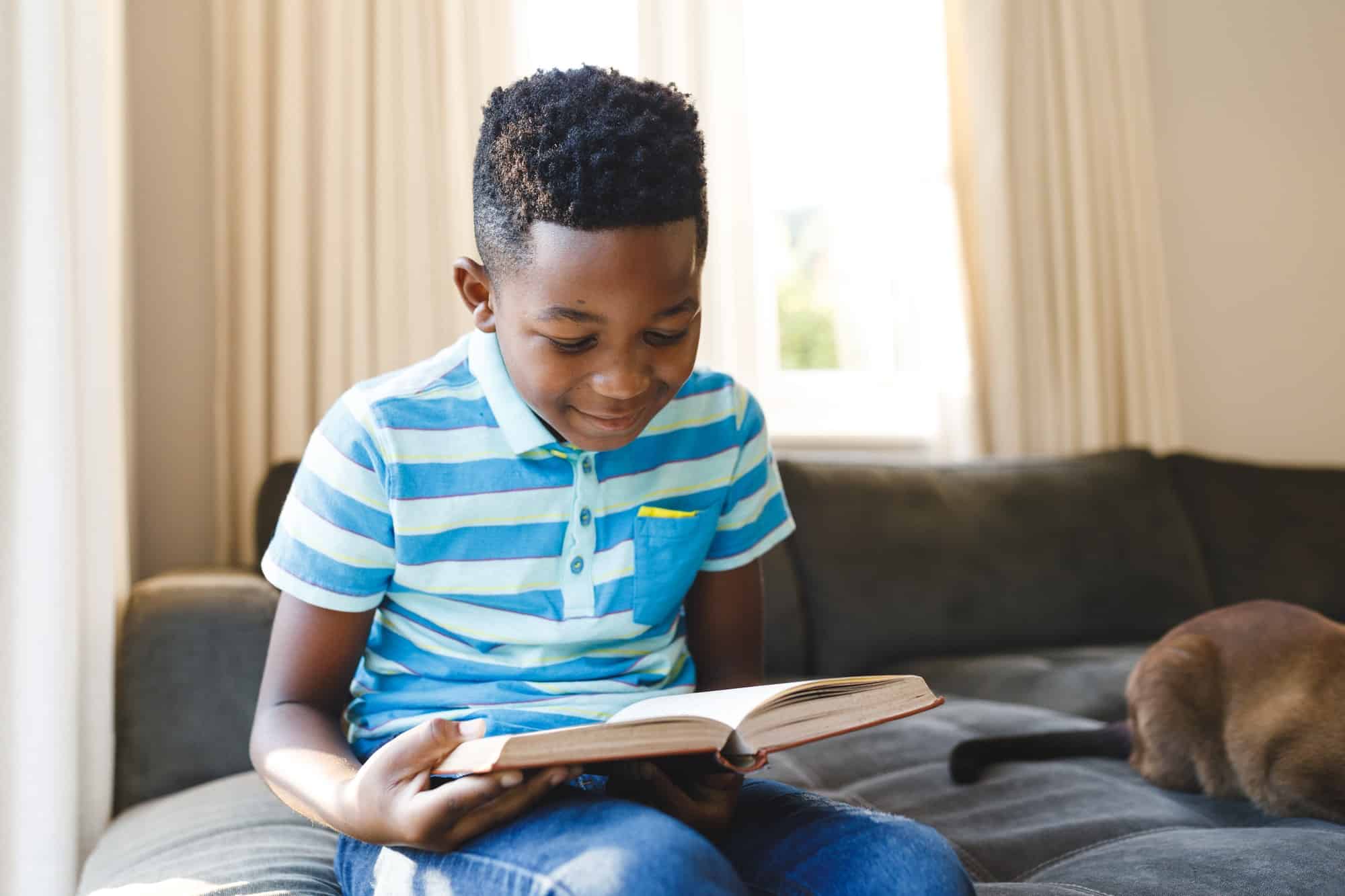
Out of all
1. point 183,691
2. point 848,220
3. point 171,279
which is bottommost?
point 183,691

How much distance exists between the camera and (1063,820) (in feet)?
4.30

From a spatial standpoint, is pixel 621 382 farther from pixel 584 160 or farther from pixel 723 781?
pixel 723 781

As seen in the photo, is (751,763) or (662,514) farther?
(662,514)

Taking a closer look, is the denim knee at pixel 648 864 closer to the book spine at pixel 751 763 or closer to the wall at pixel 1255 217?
the book spine at pixel 751 763

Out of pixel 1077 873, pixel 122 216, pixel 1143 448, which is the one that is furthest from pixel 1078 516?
pixel 122 216

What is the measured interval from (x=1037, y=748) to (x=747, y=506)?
2.09 feet

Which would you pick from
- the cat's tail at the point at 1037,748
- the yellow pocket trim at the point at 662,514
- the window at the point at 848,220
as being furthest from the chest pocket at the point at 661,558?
the window at the point at 848,220

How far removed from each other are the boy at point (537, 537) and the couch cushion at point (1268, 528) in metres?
1.84

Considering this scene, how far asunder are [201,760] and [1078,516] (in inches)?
70.6

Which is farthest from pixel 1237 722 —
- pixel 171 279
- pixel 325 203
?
pixel 171 279

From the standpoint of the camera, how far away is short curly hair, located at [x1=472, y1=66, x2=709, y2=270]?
35.7 inches

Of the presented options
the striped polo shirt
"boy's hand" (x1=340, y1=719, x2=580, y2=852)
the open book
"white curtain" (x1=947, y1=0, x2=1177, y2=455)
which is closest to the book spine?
the open book

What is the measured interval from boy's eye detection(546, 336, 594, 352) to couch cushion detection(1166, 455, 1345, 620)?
209cm

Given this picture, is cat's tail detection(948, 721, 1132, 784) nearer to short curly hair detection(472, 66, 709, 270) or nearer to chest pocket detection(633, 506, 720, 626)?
chest pocket detection(633, 506, 720, 626)
